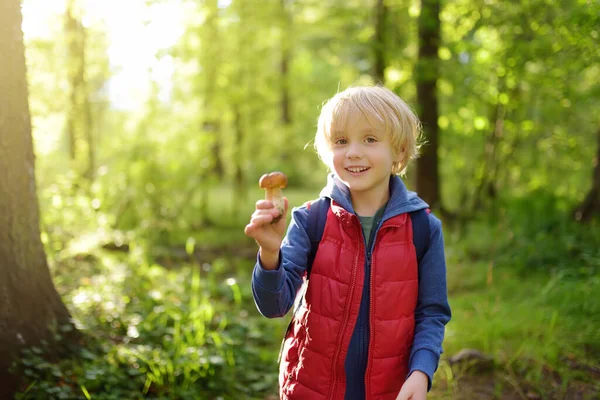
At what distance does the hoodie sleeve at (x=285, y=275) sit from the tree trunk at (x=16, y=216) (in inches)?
69.9

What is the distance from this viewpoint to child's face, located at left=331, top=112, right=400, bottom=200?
203 cm

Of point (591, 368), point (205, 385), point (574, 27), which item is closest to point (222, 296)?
point (205, 385)

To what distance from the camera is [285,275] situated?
1855 millimetres

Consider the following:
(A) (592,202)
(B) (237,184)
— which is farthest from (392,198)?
(B) (237,184)

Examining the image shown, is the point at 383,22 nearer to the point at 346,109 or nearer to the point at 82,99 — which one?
the point at 82,99

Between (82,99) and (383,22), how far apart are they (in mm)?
4239

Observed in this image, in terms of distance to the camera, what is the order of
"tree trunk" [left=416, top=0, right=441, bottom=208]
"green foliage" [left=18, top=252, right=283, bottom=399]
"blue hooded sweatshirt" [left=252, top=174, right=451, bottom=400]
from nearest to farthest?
"blue hooded sweatshirt" [left=252, top=174, right=451, bottom=400], "green foliage" [left=18, top=252, right=283, bottom=399], "tree trunk" [left=416, top=0, right=441, bottom=208]

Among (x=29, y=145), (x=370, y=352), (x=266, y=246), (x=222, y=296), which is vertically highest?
(x=29, y=145)

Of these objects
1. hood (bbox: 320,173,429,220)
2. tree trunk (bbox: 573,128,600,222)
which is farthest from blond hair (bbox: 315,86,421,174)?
tree trunk (bbox: 573,128,600,222)

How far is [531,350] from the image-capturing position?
384 centimetres

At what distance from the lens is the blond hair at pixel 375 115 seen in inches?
80.0

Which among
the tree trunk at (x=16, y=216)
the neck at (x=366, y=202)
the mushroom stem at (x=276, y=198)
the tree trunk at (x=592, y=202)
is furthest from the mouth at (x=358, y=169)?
the tree trunk at (x=592, y=202)

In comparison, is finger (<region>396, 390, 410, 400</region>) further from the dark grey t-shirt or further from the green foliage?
the green foliage

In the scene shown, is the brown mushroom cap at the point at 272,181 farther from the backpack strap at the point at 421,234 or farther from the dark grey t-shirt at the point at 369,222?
the backpack strap at the point at 421,234
